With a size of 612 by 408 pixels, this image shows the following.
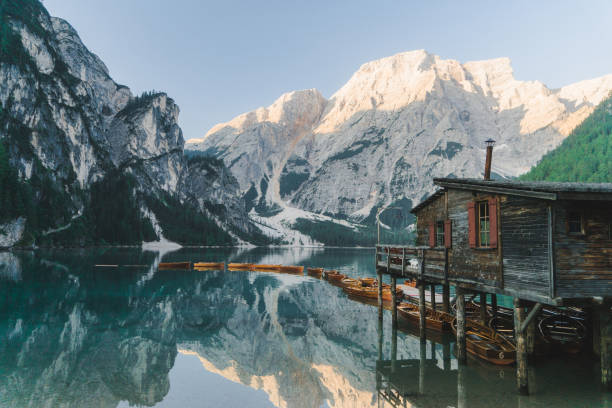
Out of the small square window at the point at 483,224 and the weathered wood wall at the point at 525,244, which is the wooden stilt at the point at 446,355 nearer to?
the weathered wood wall at the point at 525,244

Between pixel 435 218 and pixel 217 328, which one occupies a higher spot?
pixel 435 218

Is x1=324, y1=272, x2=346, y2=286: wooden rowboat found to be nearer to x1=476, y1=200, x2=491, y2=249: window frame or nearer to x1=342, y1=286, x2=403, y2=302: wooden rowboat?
x1=342, y1=286, x2=403, y2=302: wooden rowboat

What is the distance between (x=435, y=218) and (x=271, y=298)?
98.7 ft

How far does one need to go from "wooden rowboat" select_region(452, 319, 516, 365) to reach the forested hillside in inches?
5330

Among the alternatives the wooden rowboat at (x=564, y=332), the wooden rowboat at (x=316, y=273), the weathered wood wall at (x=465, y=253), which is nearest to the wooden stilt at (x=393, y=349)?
the weathered wood wall at (x=465, y=253)

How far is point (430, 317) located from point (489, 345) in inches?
405

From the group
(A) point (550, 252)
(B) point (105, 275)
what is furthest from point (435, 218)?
(B) point (105, 275)

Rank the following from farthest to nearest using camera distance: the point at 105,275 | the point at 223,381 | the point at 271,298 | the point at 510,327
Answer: the point at 105,275 → the point at 271,298 → the point at 510,327 → the point at 223,381

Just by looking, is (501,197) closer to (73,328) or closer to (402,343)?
(402,343)

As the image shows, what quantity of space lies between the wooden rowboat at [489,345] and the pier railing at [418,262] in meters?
4.25

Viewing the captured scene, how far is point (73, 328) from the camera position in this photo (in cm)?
3178

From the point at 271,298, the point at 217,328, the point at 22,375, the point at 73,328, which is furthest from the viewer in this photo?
the point at 271,298

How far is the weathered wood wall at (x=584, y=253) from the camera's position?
16656 mm

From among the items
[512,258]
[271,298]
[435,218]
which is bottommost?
[271,298]
